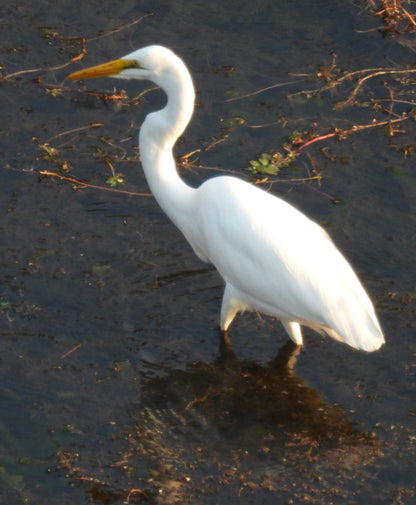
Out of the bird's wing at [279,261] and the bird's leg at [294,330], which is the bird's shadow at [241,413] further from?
the bird's wing at [279,261]

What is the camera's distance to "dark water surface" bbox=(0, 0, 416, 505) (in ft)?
13.0

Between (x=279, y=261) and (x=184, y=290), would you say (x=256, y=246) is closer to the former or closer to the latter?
(x=279, y=261)

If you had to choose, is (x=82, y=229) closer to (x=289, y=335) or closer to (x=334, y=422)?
(x=289, y=335)

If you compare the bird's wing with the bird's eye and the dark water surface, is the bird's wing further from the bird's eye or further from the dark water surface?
the bird's eye

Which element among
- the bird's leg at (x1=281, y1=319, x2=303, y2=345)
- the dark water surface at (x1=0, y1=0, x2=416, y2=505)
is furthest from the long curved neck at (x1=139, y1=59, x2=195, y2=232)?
the bird's leg at (x1=281, y1=319, x2=303, y2=345)

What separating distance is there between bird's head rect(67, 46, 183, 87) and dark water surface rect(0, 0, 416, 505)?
94cm

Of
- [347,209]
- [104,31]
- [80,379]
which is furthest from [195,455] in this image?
[104,31]

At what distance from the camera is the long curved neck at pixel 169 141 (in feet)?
13.8

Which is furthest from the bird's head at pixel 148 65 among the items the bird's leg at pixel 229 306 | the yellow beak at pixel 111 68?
the bird's leg at pixel 229 306

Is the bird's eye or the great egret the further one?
the bird's eye

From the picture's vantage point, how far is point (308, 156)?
554 cm

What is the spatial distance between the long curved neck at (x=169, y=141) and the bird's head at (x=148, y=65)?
0.8 inches

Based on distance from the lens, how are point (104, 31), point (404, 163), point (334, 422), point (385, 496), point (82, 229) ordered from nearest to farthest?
point (385, 496) < point (334, 422) < point (82, 229) < point (404, 163) < point (104, 31)

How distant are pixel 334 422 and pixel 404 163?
5.92 ft
